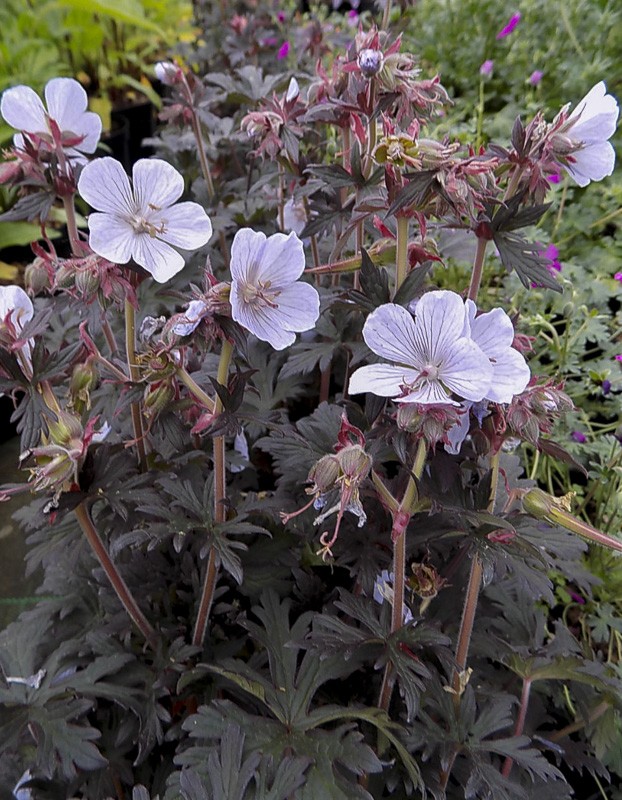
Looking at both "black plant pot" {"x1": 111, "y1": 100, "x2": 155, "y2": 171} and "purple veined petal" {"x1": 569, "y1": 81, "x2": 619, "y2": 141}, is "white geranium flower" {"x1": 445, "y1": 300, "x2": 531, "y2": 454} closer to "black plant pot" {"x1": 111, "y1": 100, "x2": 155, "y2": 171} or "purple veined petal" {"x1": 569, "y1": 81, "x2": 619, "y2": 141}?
"purple veined petal" {"x1": 569, "y1": 81, "x2": 619, "y2": 141}

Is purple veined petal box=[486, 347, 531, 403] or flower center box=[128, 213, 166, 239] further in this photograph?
flower center box=[128, 213, 166, 239]

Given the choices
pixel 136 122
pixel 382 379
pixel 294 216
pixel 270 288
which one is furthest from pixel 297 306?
pixel 136 122

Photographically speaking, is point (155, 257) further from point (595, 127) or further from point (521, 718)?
point (521, 718)

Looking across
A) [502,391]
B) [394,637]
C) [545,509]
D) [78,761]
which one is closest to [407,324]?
[502,391]

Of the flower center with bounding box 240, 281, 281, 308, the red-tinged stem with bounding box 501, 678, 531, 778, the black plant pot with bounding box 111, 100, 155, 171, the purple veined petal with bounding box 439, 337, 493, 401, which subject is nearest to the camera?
the purple veined petal with bounding box 439, 337, 493, 401

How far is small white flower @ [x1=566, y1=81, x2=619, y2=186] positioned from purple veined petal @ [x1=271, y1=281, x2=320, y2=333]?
35 cm

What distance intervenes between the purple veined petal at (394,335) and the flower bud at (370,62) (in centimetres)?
40

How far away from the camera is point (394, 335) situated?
0.61 m

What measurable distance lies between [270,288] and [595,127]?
41cm

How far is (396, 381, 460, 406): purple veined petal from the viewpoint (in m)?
0.56

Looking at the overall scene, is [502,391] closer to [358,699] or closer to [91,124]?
[358,699]

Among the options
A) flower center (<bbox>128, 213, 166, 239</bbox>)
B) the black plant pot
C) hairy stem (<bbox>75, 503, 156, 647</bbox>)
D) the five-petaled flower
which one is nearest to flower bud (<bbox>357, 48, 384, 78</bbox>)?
the five-petaled flower

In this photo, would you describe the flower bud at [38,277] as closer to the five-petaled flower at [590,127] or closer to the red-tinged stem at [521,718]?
the five-petaled flower at [590,127]

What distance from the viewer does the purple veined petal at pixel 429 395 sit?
1.85ft
